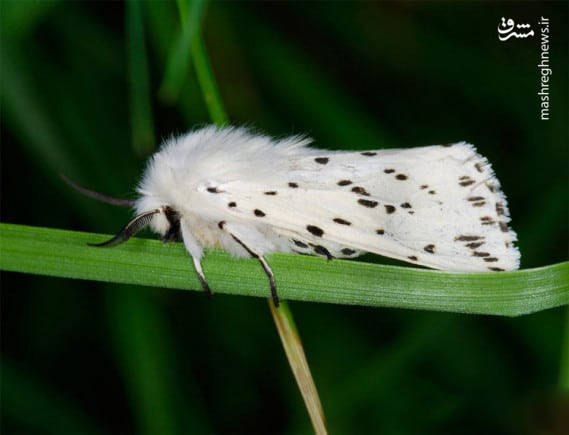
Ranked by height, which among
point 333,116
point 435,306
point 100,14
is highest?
point 100,14

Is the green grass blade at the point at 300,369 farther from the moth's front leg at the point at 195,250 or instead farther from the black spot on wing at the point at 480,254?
the black spot on wing at the point at 480,254

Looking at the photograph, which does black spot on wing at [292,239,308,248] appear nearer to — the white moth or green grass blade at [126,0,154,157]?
the white moth

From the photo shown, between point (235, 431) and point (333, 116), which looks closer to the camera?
point (235, 431)

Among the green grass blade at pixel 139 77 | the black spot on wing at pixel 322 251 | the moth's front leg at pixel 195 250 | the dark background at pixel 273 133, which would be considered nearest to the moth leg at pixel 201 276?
the moth's front leg at pixel 195 250

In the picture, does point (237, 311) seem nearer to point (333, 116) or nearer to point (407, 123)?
point (333, 116)

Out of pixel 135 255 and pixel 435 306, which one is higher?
pixel 135 255

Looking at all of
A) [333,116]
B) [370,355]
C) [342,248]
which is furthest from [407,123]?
[342,248]

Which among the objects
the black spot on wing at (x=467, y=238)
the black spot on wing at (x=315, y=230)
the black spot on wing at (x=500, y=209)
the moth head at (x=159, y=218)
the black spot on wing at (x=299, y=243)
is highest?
the moth head at (x=159, y=218)
